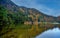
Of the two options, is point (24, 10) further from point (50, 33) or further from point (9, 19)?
point (50, 33)

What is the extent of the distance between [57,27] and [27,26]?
50 cm

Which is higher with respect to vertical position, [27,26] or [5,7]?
[5,7]

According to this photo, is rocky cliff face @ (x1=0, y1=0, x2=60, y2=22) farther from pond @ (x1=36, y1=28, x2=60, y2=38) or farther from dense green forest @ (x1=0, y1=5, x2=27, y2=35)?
pond @ (x1=36, y1=28, x2=60, y2=38)

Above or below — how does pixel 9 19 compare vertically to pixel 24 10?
below

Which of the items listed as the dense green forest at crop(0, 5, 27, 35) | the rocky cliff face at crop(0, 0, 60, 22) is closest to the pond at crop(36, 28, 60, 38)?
the rocky cliff face at crop(0, 0, 60, 22)

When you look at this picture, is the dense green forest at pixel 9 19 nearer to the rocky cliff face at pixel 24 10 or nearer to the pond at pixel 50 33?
the rocky cliff face at pixel 24 10

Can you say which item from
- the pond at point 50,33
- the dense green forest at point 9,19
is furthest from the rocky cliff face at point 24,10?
the pond at point 50,33

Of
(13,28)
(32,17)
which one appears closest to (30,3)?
(32,17)

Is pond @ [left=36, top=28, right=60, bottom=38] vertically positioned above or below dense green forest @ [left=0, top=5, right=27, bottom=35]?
below

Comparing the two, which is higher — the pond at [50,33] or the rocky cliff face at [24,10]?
the rocky cliff face at [24,10]

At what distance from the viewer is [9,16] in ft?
10.4

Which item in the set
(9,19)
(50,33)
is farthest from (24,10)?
(50,33)

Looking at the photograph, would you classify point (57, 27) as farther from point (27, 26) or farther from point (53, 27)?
point (27, 26)

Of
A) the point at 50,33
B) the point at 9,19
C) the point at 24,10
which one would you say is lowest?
the point at 50,33
